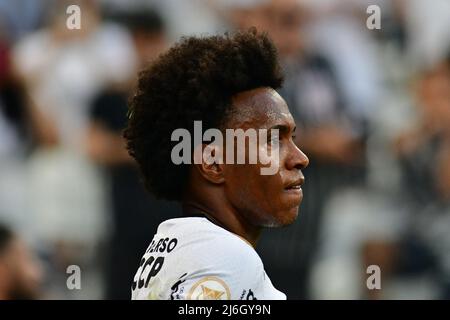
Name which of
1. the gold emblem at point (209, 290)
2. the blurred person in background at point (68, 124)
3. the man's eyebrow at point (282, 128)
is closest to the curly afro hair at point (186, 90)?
the man's eyebrow at point (282, 128)

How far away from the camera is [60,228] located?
7.55m

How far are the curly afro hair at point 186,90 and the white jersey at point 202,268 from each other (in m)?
0.33

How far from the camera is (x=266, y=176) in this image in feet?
12.6

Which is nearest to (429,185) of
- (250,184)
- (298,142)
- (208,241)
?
(298,142)

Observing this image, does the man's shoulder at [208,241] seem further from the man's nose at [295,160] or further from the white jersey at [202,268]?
the man's nose at [295,160]

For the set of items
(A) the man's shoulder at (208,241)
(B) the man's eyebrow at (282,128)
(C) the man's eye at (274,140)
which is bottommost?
(A) the man's shoulder at (208,241)

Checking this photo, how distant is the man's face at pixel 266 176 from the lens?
12.5ft

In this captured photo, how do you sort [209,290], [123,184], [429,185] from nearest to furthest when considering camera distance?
1. [209,290]
2. [123,184]
3. [429,185]

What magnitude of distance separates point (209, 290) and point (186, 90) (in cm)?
80

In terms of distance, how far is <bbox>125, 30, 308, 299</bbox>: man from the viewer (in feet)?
12.1

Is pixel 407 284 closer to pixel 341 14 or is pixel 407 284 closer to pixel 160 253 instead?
pixel 341 14

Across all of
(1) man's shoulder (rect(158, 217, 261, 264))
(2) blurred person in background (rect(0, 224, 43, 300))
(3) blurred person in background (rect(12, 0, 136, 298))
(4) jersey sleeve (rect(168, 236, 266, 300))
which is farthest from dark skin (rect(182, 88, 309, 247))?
(3) blurred person in background (rect(12, 0, 136, 298))

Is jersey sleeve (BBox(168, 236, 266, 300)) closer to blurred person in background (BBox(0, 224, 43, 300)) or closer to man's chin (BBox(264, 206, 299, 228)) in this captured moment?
man's chin (BBox(264, 206, 299, 228))

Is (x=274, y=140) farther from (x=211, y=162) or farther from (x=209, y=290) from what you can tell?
(x=209, y=290)
